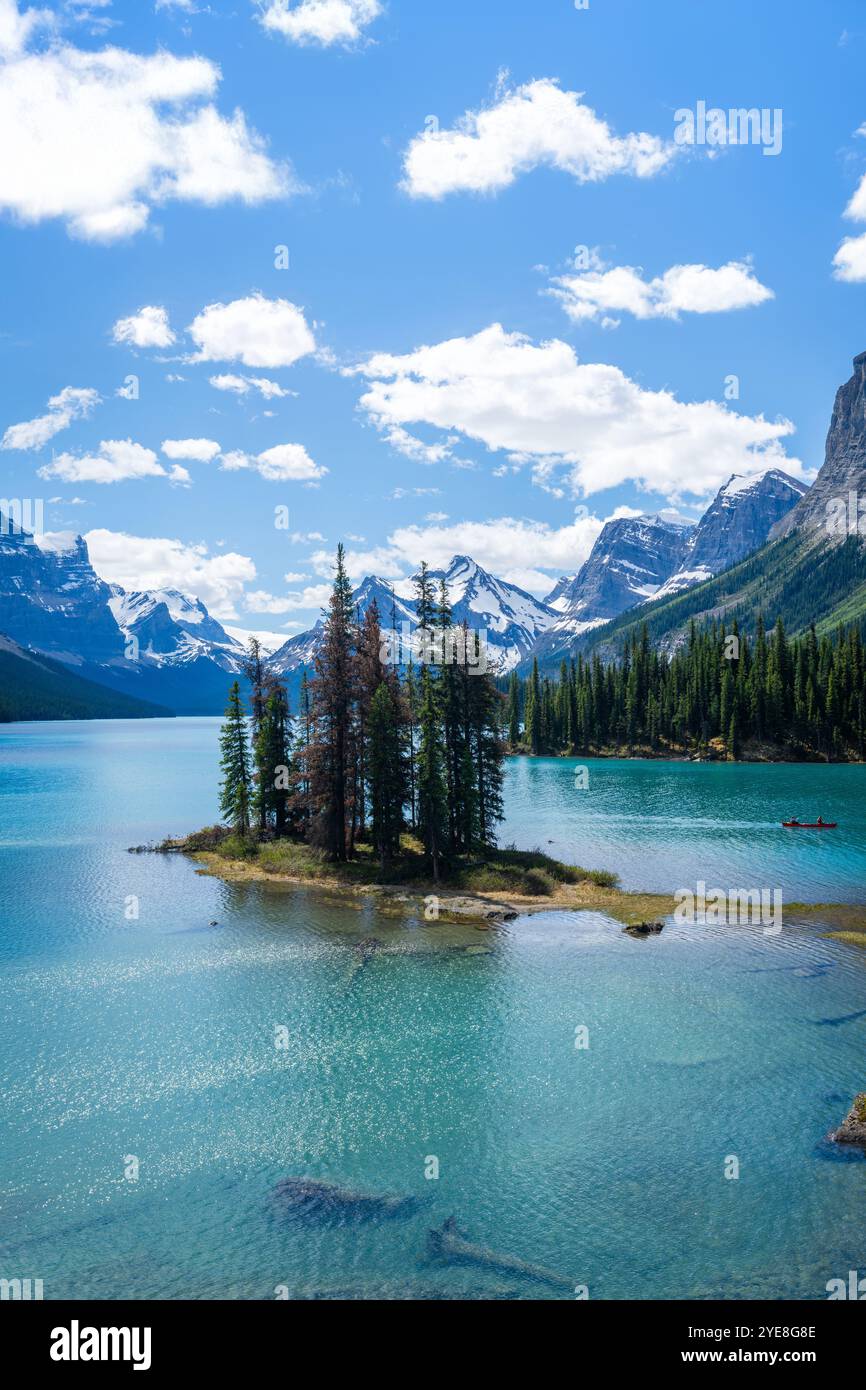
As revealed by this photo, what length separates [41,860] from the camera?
212 ft

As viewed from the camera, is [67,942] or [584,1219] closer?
[584,1219]

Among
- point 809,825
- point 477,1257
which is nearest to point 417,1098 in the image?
point 477,1257

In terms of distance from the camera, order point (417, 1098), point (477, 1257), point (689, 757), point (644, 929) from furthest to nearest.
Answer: point (689, 757) < point (644, 929) < point (417, 1098) < point (477, 1257)

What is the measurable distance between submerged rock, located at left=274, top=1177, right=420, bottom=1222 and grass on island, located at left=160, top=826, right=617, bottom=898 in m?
31.6

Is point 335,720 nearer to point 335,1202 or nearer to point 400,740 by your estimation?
point 400,740

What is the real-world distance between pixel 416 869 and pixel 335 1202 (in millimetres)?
36755

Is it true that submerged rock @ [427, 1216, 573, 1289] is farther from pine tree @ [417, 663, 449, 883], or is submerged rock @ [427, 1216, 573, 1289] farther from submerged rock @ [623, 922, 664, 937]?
pine tree @ [417, 663, 449, 883]

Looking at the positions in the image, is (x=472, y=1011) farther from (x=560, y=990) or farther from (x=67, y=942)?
(x=67, y=942)

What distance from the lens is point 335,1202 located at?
19.5m

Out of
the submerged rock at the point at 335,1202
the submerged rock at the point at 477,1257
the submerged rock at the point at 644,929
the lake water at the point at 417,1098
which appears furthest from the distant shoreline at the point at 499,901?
the submerged rock at the point at 477,1257

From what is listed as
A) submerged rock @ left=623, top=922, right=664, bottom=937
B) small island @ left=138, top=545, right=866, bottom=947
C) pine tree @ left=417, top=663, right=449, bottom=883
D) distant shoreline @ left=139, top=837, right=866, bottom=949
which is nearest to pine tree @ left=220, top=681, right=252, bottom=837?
small island @ left=138, top=545, right=866, bottom=947

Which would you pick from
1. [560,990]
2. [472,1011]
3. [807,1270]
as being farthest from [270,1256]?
[560,990]
